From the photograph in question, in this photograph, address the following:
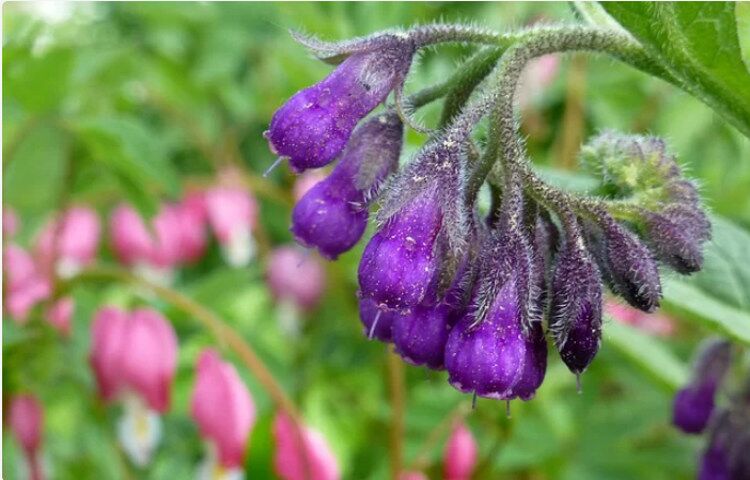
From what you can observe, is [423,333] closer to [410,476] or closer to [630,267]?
[630,267]

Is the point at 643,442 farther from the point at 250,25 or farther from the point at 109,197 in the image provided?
the point at 250,25

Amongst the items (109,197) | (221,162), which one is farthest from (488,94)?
(221,162)

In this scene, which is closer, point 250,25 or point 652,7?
point 652,7

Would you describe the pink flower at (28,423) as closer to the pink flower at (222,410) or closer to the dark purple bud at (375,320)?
the pink flower at (222,410)

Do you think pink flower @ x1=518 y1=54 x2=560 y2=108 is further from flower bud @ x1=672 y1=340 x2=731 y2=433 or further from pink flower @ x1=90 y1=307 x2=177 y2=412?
flower bud @ x1=672 y1=340 x2=731 y2=433

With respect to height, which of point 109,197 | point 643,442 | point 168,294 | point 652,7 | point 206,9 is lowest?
point 643,442

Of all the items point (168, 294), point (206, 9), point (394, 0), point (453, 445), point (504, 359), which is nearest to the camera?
point (504, 359)

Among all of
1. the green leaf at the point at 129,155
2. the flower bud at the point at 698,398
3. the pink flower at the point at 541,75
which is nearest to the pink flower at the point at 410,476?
the flower bud at the point at 698,398
